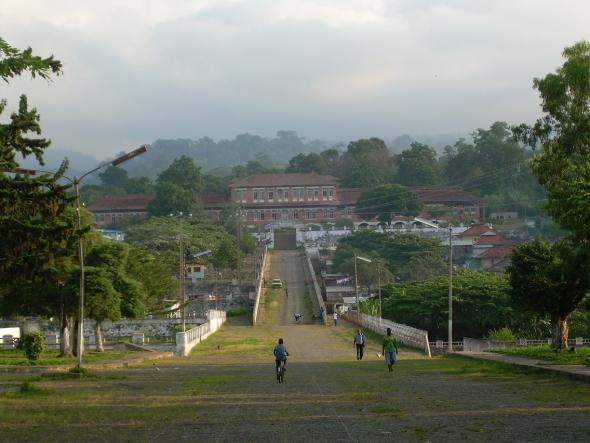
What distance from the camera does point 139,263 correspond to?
153ft

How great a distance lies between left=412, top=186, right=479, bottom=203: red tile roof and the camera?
142 metres

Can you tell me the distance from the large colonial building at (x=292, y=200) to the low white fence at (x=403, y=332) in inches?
3296

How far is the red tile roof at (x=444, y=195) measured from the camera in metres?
142

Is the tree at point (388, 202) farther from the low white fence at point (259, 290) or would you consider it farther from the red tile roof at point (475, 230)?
the low white fence at point (259, 290)

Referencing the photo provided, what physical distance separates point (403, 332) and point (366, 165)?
117 metres

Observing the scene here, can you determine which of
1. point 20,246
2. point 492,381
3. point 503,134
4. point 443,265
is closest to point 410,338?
point 492,381

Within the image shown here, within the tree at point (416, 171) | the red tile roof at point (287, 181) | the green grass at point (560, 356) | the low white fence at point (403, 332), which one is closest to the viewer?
the green grass at point (560, 356)

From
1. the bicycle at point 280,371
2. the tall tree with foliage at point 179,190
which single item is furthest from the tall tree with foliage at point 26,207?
the tall tree with foliage at point 179,190

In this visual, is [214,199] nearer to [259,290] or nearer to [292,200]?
[292,200]

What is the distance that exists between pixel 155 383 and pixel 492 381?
7494mm

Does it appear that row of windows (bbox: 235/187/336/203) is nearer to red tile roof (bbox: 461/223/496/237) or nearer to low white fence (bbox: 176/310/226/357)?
red tile roof (bbox: 461/223/496/237)

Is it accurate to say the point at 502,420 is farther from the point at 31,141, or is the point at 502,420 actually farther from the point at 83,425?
the point at 31,141

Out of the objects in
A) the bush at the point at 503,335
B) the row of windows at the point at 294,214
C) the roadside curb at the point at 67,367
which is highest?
the row of windows at the point at 294,214

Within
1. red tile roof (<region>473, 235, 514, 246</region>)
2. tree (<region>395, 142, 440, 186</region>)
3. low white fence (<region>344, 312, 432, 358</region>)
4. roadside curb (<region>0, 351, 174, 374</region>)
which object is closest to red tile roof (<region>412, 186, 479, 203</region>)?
tree (<region>395, 142, 440, 186</region>)
